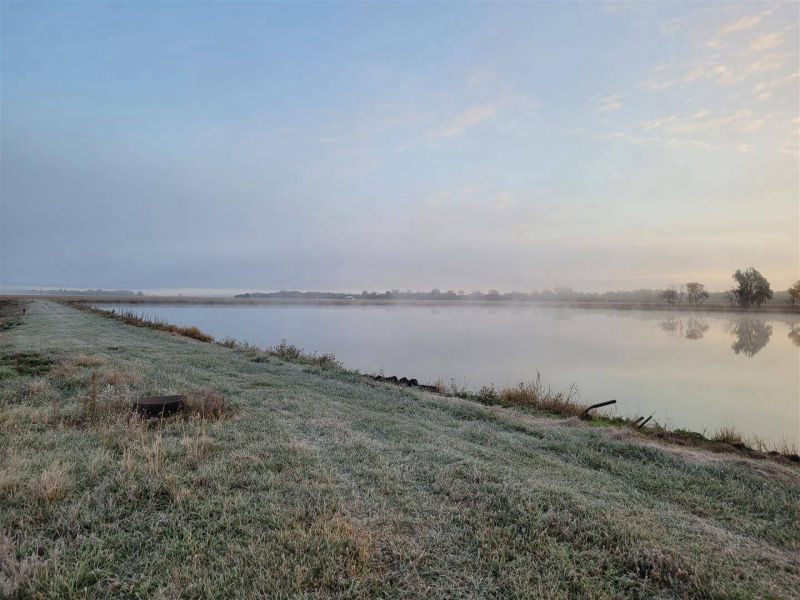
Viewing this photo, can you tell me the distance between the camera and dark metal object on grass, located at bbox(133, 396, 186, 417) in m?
6.73

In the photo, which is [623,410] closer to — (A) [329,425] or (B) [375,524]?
(A) [329,425]

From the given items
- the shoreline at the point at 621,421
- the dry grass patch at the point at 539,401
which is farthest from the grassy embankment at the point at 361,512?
the dry grass patch at the point at 539,401

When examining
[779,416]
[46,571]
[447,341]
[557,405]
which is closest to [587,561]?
[46,571]

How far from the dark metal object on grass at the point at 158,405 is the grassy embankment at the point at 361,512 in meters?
0.25

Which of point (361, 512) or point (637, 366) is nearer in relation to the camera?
point (361, 512)

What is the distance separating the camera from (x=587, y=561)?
3.38m

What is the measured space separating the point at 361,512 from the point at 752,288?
86.0 meters

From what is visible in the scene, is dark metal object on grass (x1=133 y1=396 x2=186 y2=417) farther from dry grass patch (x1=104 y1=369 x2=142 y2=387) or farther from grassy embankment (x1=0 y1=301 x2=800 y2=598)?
dry grass patch (x1=104 y1=369 x2=142 y2=387)

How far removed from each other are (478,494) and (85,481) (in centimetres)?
431

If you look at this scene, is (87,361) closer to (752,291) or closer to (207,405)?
(207,405)

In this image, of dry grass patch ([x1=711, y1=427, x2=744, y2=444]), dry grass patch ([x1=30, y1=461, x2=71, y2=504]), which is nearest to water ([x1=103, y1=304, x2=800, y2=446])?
dry grass patch ([x1=711, y1=427, x2=744, y2=444])

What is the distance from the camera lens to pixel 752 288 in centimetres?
6538

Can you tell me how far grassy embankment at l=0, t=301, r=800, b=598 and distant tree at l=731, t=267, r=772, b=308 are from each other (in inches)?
3119

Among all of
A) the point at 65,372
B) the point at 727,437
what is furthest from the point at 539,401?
the point at 65,372
